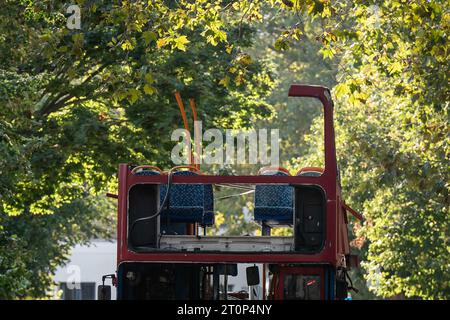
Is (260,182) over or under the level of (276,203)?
over

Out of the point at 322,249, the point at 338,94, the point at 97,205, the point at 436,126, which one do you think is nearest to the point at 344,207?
the point at 338,94

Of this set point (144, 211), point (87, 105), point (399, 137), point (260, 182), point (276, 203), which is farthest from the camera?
point (399, 137)

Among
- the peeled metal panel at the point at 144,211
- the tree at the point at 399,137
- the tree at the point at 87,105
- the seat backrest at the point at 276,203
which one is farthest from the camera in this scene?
the tree at the point at 87,105

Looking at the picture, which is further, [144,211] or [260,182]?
[144,211]

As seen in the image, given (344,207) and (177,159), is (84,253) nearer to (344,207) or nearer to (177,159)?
(177,159)

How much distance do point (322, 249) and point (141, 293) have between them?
2083 mm

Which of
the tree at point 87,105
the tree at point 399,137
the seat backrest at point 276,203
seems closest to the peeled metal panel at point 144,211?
the seat backrest at point 276,203

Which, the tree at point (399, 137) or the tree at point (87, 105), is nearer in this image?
the tree at point (399, 137)

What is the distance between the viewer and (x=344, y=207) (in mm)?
18922

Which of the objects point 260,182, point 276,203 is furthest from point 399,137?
point 260,182

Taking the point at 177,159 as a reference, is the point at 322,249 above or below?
below

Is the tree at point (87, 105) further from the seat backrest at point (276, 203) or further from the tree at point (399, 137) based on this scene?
the seat backrest at point (276, 203)

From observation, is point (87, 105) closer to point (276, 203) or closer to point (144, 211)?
point (276, 203)

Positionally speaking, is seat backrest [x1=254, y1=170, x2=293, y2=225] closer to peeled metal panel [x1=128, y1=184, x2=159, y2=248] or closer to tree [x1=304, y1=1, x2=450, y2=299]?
peeled metal panel [x1=128, y1=184, x2=159, y2=248]
